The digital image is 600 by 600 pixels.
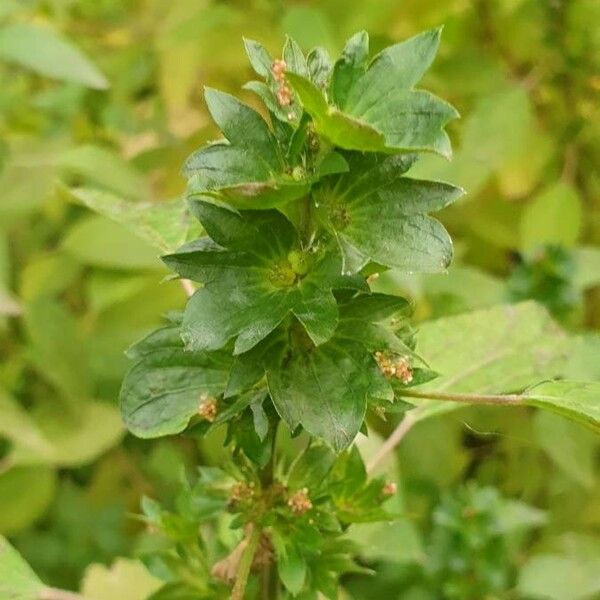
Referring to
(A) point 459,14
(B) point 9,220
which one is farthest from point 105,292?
(A) point 459,14

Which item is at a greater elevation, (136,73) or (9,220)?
(136,73)

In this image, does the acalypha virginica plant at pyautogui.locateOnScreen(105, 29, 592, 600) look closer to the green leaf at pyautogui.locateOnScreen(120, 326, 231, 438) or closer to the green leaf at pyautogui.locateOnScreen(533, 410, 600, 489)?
the green leaf at pyautogui.locateOnScreen(120, 326, 231, 438)

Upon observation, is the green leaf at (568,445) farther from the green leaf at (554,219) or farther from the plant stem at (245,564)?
the plant stem at (245,564)

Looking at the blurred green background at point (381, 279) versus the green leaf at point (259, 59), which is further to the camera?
the blurred green background at point (381, 279)

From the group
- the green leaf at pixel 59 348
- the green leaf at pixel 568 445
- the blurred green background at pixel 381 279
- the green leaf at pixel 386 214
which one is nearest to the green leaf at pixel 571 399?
the green leaf at pixel 386 214

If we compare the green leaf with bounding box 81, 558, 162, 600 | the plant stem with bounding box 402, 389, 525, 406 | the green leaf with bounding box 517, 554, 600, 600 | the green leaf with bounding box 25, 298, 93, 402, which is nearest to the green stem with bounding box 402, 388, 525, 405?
the plant stem with bounding box 402, 389, 525, 406

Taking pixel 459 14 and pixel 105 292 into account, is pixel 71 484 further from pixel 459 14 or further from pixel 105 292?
pixel 459 14

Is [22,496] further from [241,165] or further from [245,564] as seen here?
[241,165]
